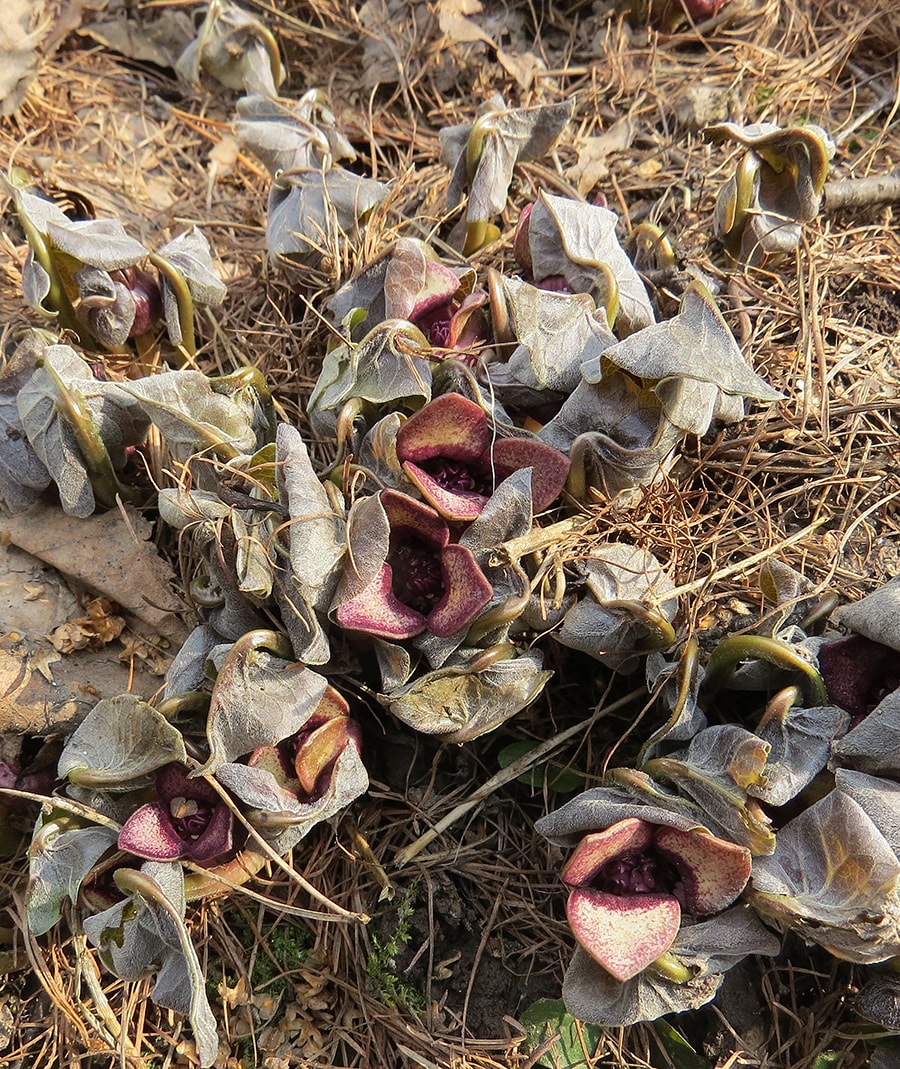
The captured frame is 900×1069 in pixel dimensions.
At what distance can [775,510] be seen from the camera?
1.62 m

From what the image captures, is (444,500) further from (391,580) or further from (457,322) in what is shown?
(457,322)

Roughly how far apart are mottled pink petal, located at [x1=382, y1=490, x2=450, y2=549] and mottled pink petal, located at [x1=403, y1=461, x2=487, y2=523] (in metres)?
0.02

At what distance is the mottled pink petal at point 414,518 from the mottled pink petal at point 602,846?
1.72 feet

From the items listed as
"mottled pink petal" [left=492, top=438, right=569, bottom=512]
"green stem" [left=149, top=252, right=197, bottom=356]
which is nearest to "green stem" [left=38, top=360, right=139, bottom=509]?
"green stem" [left=149, top=252, right=197, bottom=356]

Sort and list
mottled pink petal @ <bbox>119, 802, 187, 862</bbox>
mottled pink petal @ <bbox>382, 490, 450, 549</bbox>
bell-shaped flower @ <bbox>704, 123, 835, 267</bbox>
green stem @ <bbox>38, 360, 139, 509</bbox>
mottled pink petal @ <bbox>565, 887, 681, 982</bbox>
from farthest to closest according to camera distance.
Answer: bell-shaped flower @ <bbox>704, 123, 835, 267</bbox>
green stem @ <bbox>38, 360, 139, 509</bbox>
mottled pink petal @ <bbox>382, 490, 450, 549</bbox>
mottled pink petal @ <bbox>119, 802, 187, 862</bbox>
mottled pink petal @ <bbox>565, 887, 681, 982</bbox>

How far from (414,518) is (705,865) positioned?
0.70 meters

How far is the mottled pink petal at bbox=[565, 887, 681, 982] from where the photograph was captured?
1150 mm

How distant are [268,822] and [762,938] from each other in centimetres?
77

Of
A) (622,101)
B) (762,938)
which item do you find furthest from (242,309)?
(762,938)

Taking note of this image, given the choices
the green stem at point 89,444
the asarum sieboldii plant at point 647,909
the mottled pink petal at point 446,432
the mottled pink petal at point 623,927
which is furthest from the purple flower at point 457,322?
the mottled pink petal at point 623,927

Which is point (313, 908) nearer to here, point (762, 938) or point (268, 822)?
point (268, 822)

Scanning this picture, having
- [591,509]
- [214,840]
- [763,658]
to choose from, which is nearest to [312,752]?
[214,840]

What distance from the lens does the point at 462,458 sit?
4.88 ft

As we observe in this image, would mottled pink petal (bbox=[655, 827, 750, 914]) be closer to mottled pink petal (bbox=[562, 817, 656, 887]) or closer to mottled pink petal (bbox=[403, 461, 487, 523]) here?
mottled pink petal (bbox=[562, 817, 656, 887])
